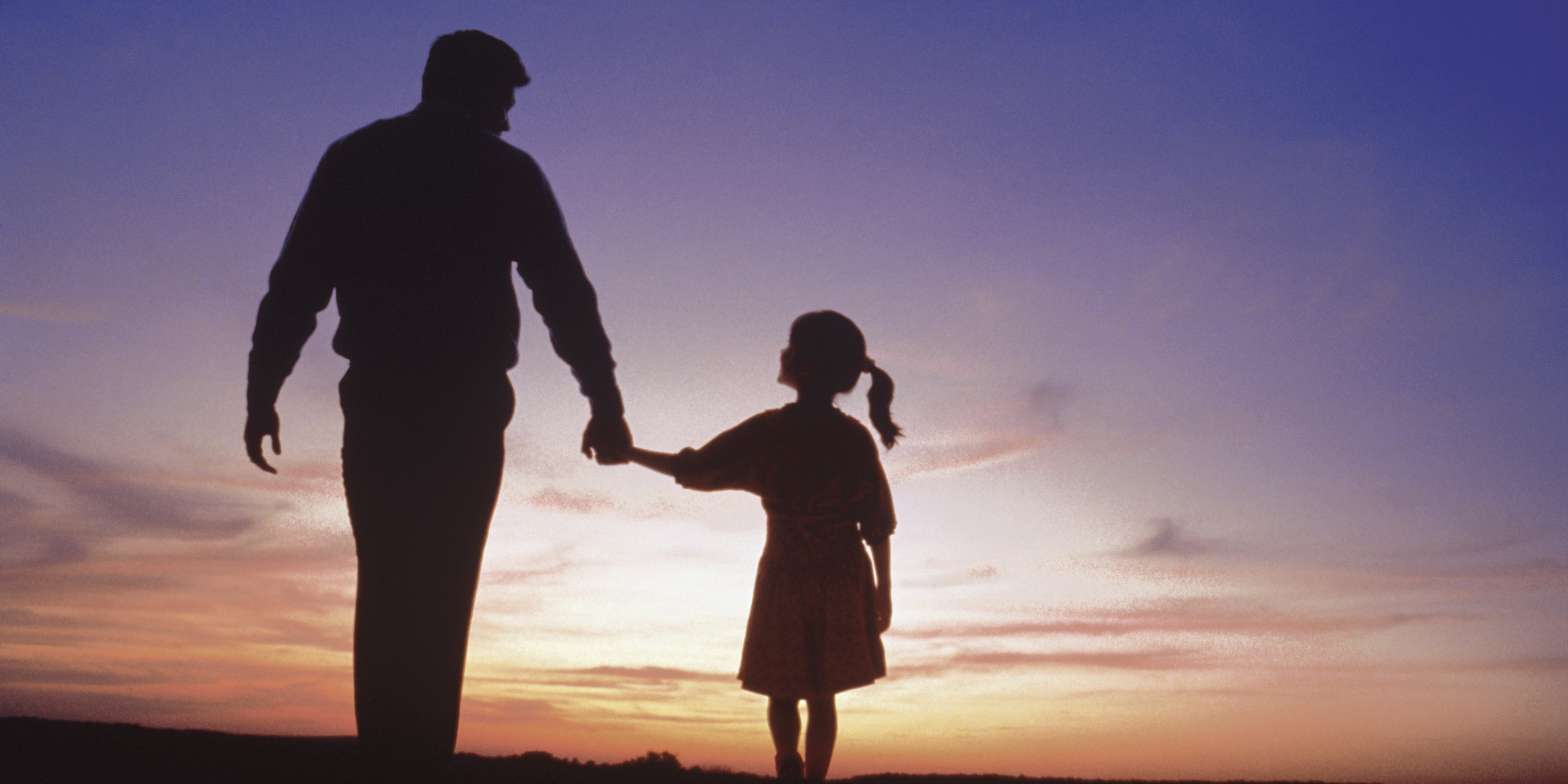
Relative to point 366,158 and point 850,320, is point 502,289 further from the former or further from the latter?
point 850,320

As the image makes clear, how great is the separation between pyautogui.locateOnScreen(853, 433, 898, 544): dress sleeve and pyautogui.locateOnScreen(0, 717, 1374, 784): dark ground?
137 cm

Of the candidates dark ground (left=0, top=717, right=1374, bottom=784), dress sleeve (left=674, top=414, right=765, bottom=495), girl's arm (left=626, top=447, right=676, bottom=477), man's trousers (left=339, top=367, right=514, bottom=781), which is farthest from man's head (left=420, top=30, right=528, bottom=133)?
dark ground (left=0, top=717, right=1374, bottom=784)

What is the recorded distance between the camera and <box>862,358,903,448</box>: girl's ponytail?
6.39 meters

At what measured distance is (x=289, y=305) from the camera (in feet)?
14.2

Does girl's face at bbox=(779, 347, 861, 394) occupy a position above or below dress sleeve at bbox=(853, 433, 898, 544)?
above

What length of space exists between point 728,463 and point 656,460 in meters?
0.38

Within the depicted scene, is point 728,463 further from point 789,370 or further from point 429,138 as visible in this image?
point 429,138

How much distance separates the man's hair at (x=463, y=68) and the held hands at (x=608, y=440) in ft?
4.62

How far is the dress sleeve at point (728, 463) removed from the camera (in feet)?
20.0

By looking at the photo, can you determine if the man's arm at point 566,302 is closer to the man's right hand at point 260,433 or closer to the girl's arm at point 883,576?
the man's right hand at point 260,433

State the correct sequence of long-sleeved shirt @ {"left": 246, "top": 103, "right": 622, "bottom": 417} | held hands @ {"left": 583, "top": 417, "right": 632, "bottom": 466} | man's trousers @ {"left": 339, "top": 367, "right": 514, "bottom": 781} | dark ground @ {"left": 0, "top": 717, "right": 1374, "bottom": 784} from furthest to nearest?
held hands @ {"left": 583, "top": 417, "right": 632, "bottom": 466} < long-sleeved shirt @ {"left": 246, "top": 103, "right": 622, "bottom": 417} < man's trousers @ {"left": 339, "top": 367, "right": 514, "bottom": 781} < dark ground @ {"left": 0, "top": 717, "right": 1374, "bottom": 784}

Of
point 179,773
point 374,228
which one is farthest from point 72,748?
point 374,228

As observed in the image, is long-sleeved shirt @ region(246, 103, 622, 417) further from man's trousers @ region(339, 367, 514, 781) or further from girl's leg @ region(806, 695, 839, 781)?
girl's leg @ region(806, 695, 839, 781)

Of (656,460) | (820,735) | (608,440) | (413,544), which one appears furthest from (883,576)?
(413,544)
